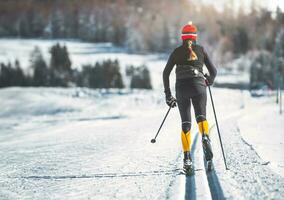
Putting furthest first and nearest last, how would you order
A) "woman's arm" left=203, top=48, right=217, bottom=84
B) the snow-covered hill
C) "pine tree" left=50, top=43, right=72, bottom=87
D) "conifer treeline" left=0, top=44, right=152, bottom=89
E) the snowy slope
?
the snowy slope
"pine tree" left=50, top=43, right=72, bottom=87
"conifer treeline" left=0, top=44, right=152, bottom=89
"woman's arm" left=203, top=48, right=217, bottom=84
the snow-covered hill

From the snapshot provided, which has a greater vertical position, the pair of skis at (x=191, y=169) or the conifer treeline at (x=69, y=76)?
the pair of skis at (x=191, y=169)

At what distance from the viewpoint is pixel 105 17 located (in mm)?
175375

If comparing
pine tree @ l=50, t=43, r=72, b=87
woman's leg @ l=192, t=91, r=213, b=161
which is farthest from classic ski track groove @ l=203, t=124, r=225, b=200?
pine tree @ l=50, t=43, r=72, b=87

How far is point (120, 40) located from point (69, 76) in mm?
68618

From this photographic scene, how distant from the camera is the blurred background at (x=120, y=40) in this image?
264 ft

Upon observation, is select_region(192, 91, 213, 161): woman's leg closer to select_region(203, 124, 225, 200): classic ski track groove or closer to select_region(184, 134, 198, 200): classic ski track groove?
select_region(203, 124, 225, 200): classic ski track groove

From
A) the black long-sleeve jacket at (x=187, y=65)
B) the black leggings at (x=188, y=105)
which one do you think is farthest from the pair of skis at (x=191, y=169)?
the black long-sleeve jacket at (x=187, y=65)

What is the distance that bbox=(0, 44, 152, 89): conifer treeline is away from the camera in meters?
77.1

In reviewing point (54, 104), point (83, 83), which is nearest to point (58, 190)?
point (54, 104)

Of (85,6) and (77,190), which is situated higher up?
(85,6)

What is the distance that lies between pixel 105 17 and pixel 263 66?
9938 centimetres

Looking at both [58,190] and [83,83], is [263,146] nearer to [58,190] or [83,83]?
[58,190]

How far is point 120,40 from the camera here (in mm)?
147750

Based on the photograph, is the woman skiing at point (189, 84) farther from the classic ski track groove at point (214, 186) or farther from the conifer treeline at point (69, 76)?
the conifer treeline at point (69, 76)
